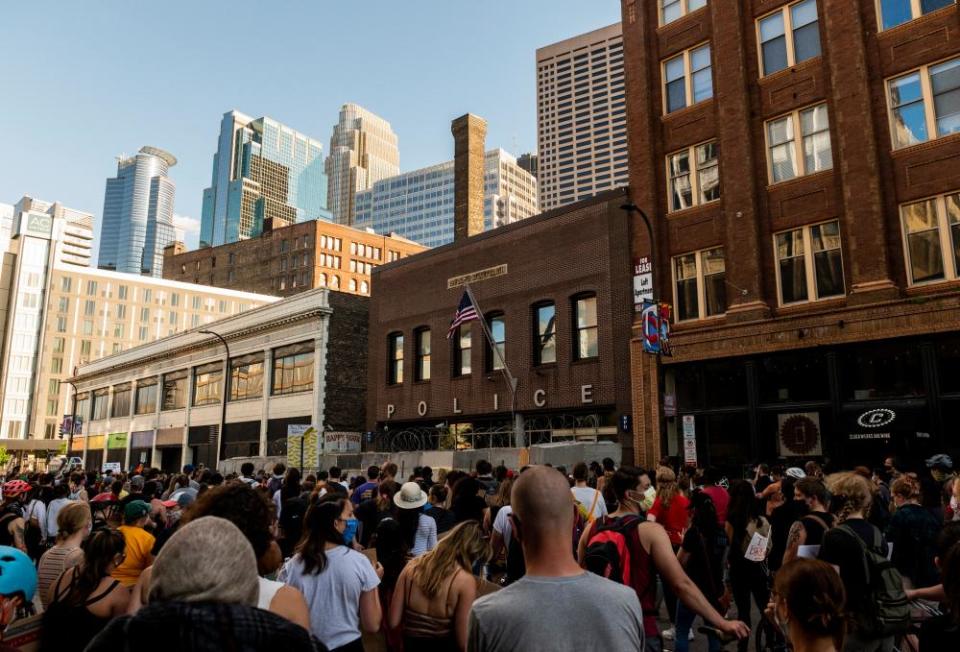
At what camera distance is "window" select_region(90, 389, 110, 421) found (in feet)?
221

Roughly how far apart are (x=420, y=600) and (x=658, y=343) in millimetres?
15519

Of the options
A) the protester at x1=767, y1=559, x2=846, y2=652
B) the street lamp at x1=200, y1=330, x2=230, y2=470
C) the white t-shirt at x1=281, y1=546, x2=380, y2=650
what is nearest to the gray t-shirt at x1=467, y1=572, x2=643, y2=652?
the protester at x1=767, y1=559, x2=846, y2=652

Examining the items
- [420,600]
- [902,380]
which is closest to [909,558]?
[420,600]

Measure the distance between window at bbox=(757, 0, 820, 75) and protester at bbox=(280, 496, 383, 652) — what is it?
2250 cm

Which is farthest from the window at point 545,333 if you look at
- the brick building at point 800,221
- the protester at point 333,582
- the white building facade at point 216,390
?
the protester at point 333,582

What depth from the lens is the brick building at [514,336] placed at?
2602 centimetres

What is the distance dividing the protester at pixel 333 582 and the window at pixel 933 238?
62.4 feet

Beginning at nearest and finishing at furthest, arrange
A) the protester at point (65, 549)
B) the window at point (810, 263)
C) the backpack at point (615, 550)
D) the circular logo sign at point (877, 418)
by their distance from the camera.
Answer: the backpack at point (615, 550)
the protester at point (65, 549)
the circular logo sign at point (877, 418)
the window at point (810, 263)

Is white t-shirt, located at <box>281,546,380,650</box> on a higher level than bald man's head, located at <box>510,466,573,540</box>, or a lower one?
lower

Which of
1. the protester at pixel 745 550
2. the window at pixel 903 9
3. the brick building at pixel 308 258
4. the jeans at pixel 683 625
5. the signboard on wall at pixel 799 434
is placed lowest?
the jeans at pixel 683 625

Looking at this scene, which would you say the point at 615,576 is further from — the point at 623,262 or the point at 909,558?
the point at 623,262

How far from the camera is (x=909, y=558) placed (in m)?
7.20

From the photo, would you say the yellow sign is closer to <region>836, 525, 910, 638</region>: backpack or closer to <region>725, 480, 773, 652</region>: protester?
<region>725, 480, 773, 652</region>: protester

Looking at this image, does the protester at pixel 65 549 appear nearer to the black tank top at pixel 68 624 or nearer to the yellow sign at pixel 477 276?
the black tank top at pixel 68 624
